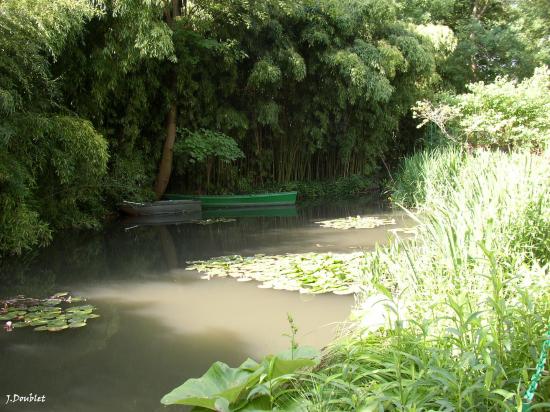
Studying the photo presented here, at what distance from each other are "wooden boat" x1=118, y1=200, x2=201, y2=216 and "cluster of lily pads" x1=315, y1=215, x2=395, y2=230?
2612 mm

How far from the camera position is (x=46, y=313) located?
3.82m

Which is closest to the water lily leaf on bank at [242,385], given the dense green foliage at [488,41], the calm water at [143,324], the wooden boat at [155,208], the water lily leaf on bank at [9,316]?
the calm water at [143,324]

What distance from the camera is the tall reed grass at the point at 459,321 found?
171 cm

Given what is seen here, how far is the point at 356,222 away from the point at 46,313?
509cm

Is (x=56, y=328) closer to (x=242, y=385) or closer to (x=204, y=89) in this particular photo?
(x=242, y=385)

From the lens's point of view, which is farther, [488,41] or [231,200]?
[488,41]

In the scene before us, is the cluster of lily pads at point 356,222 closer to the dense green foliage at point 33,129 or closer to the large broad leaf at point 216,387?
the dense green foliage at point 33,129

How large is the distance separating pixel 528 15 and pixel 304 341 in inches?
620

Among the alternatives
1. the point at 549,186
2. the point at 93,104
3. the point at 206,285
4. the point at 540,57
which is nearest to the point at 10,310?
the point at 206,285

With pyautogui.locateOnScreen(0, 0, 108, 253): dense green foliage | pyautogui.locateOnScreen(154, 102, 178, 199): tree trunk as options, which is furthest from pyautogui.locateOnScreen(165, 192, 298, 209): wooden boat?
pyautogui.locateOnScreen(0, 0, 108, 253): dense green foliage

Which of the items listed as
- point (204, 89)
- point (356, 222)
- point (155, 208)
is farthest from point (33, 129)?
point (204, 89)

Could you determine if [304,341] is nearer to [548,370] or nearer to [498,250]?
[498,250]

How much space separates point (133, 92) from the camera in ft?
30.3

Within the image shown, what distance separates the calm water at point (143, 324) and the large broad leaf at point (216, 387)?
535 mm
